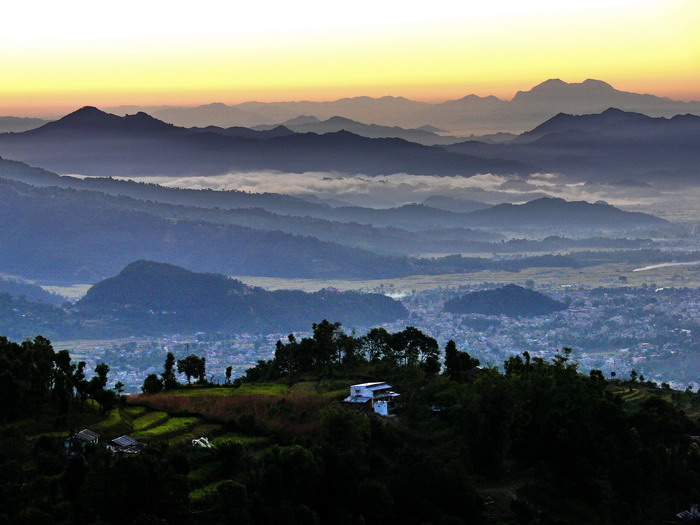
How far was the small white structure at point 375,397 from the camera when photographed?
4481cm

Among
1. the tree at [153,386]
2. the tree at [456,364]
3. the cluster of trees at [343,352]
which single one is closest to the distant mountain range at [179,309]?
the cluster of trees at [343,352]

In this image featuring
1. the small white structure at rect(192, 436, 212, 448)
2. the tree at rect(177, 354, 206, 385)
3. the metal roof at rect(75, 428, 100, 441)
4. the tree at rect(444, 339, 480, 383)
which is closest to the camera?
the metal roof at rect(75, 428, 100, 441)

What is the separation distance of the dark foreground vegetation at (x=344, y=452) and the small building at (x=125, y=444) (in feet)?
2.10

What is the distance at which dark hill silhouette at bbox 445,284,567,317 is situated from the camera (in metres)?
140

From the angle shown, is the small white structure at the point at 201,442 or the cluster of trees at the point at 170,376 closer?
the small white structure at the point at 201,442

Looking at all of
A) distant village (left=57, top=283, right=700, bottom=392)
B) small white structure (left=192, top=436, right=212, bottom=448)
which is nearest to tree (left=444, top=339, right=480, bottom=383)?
small white structure (left=192, top=436, right=212, bottom=448)

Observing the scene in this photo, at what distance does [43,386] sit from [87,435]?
16.0ft

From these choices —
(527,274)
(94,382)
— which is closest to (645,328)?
(527,274)

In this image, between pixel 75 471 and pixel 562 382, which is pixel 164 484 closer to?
pixel 75 471

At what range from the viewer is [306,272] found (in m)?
195

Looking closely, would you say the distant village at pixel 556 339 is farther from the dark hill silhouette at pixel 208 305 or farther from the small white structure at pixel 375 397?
the small white structure at pixel 375 397

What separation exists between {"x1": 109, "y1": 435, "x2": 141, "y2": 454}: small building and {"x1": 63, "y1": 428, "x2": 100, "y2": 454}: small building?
615 millimetres

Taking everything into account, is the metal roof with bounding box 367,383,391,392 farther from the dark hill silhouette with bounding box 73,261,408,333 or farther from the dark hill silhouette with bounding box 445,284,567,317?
the dark hill silhouette with bounding box 445,284,567,317

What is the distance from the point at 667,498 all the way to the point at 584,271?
478 feet
